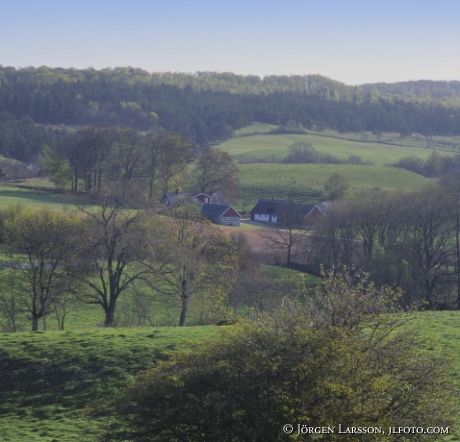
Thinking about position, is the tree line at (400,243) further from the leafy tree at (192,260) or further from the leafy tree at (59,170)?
the leafy tree at (59,170)

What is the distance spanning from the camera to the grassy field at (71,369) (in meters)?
15.6

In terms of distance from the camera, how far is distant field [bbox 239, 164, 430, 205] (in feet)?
282

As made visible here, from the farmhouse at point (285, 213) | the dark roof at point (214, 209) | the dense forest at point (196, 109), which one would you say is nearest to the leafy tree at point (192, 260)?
the farmhouse at point (285, 213)

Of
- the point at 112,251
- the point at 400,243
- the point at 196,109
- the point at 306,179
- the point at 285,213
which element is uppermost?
the point at 196,109

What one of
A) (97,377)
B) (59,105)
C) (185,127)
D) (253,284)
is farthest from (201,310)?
(59,105)

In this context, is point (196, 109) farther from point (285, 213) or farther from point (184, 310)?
point (184, 310)

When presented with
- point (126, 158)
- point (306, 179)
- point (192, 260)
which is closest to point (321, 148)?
point (306, 179)

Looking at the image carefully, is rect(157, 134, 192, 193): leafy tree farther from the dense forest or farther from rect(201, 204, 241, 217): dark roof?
the dense forest

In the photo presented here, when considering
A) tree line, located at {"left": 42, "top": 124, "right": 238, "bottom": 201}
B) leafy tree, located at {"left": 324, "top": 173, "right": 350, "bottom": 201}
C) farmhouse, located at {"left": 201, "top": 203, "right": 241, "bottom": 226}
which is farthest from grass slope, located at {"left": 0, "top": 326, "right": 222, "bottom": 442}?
leafy tree, located at {"left": 324, "top": 173, "right": 350, "bottom": 201}

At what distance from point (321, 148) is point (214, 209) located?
54953 millimetres

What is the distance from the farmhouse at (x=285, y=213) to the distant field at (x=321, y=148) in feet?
108

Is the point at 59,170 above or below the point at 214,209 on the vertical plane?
above

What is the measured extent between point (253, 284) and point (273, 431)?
25.0m

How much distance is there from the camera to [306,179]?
91250mm
